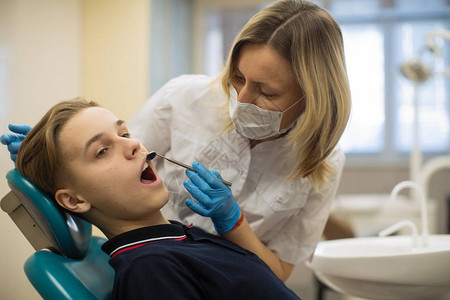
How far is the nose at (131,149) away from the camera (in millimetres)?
1045

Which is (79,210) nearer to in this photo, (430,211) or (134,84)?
(134,84)

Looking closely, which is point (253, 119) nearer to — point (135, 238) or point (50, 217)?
point (135, 238)

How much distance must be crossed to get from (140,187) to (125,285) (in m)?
0.25

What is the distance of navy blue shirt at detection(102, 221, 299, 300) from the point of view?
87 cm

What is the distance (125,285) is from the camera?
0.87m

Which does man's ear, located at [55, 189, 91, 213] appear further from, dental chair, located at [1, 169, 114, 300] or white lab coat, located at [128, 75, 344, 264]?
white lab coat, located at [128, 75, 344, 264]

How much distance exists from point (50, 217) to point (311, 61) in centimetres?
72

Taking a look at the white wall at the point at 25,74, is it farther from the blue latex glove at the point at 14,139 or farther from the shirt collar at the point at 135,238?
the shirt collar at the point at 135,238

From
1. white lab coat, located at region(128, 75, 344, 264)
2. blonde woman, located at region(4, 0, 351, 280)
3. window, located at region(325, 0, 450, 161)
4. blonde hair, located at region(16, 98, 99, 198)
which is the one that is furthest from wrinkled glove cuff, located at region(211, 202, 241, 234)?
window, located at region(325, 0, 450, 161)

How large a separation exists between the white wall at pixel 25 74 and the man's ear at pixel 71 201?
296mm

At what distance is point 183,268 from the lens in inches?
36.2

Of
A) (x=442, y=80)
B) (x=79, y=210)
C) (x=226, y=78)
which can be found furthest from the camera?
(x=442, y=80)

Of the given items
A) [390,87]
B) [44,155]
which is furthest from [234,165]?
[390,87]

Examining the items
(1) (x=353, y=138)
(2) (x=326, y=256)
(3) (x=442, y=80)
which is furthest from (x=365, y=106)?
(2) (x=326, y=256)
